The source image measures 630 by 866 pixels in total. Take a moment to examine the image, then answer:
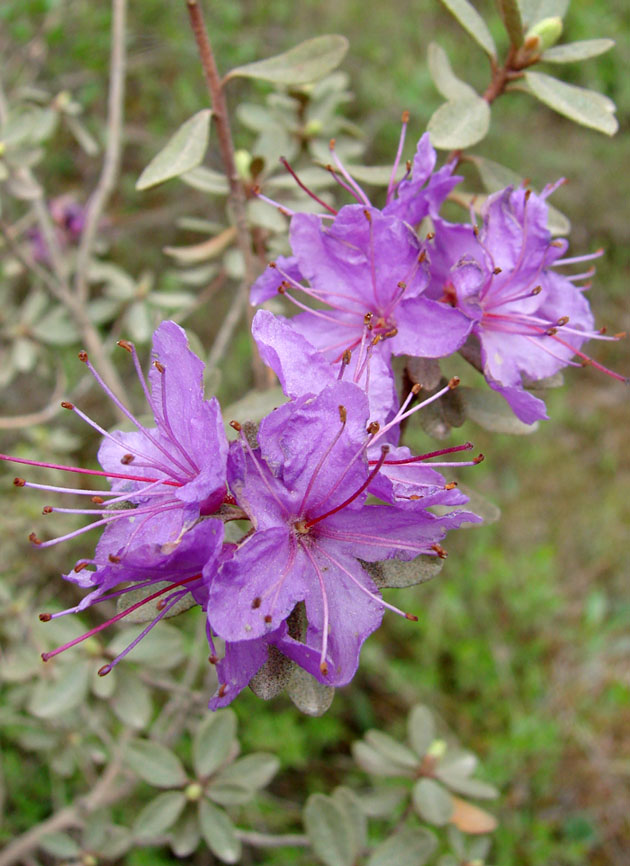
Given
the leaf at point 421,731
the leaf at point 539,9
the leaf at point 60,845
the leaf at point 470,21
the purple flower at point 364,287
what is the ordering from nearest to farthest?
the purple flower at point 364,287 < the leaf at point 470,21 < the leaf at point 539,9 < the leaf at point 60,845 < the leaf at point 421,731

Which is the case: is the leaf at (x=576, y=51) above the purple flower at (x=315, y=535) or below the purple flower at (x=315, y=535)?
above

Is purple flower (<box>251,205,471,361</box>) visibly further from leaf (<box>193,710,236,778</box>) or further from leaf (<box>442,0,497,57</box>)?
leaf (<box>193,710,236,778</box>)

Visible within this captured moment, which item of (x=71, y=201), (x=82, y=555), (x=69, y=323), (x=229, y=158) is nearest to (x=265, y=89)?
(x=71, y=201)

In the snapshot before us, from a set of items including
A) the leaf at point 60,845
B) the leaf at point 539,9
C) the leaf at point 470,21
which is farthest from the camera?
the leaf at point 60,845

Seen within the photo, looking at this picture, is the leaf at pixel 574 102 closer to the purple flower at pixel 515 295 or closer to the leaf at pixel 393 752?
the purple flower at pixel 515 295

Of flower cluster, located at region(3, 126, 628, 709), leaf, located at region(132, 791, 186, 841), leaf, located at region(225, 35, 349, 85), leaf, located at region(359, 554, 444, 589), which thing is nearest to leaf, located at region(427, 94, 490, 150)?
flower cluster, located at region(3, 126, 628, 709)

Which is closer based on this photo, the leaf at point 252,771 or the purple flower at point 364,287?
the purple flower at point 364,287

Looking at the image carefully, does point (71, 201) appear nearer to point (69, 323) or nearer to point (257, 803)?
point (69, 323)

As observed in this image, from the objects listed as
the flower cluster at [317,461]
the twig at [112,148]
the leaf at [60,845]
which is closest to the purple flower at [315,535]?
the flower cluster at [317,461]
